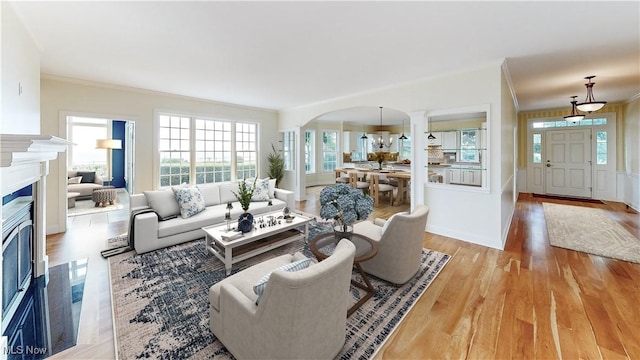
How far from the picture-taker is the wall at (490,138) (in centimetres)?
348

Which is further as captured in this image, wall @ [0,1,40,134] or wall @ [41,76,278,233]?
wall @ [41,76,278,233]

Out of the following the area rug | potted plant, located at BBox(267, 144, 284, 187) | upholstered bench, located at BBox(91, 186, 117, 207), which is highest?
potted plant, located at BBox(267, 144, 284, 187)

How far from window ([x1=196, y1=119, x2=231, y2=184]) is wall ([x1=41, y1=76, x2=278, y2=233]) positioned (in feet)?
0.92

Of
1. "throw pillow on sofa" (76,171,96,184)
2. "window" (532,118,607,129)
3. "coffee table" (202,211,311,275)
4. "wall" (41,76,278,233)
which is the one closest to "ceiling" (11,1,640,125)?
"wall" (41,76,278,233)

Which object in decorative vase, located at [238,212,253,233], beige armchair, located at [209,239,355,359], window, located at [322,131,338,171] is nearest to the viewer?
beige armchair, located at [209,239,355,359]

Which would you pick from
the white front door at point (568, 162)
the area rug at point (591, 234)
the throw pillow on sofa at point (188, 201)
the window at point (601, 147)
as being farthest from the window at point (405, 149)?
the throw pillow on sofa at point (188, 201)

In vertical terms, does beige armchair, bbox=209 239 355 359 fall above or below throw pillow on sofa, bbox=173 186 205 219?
below

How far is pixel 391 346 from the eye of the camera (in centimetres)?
176

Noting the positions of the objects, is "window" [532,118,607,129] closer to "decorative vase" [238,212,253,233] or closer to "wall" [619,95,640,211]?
"wall" [619,95,640,211]

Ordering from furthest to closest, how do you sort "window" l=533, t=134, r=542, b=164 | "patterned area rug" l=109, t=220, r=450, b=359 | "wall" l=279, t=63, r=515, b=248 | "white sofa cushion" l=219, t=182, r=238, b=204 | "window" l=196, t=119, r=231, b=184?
"window" l=533, t=134, r=542, b=164
"window" l=196, t=119, r=231, b=184
"white sofa cushion" l=219, t=182, r=238, b=204
"wall" l=279, t=63, r=515, b=248
"patterned area rug" l=109, t=220, r=450, b=359

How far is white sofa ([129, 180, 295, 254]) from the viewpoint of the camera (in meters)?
3.21

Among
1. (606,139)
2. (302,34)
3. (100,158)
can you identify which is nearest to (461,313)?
(302,34)

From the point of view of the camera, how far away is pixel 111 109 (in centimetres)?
460

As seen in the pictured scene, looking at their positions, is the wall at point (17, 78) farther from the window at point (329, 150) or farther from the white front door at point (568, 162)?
the white front door at point (568, 162)
